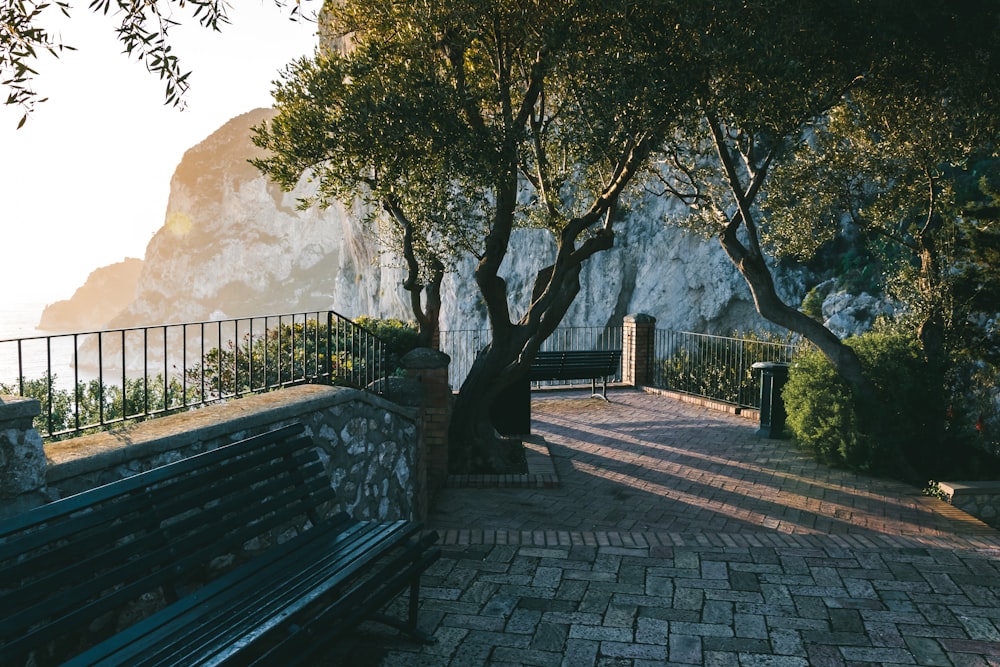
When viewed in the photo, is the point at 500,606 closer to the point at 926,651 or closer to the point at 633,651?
the point at 633,651

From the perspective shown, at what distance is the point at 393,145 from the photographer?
772 cm

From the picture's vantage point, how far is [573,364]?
12.8 meters

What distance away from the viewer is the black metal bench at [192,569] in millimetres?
2682

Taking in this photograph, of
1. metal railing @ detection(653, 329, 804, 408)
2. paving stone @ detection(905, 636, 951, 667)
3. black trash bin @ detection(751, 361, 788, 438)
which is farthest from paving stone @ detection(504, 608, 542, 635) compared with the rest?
metal railing @ detection(653, 329, 804, 408)

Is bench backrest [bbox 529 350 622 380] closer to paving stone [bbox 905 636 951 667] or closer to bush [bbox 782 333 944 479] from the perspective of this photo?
bush [bbox 782 333 944 479]

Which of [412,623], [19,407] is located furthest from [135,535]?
[412,623]

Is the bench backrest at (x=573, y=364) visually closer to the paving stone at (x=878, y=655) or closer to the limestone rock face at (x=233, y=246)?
the paving stone at (x=878, y=655)

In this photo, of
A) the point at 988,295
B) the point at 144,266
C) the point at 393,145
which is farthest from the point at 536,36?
the point at 144,266

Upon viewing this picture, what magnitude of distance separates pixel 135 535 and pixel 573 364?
9821 mm

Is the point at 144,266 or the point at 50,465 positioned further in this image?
the point at 144,266

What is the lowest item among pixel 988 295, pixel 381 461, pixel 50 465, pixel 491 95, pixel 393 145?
pixel 381 461

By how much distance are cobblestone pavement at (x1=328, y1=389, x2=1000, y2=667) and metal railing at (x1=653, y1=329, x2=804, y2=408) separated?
206 inches

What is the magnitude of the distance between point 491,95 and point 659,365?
33.3ft

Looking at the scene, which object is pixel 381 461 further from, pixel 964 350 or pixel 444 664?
pixel 964 350
